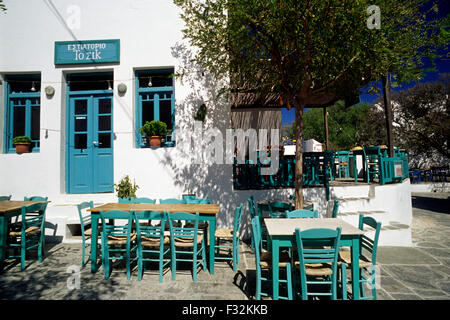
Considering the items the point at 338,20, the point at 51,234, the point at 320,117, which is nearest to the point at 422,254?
the point at 338,20

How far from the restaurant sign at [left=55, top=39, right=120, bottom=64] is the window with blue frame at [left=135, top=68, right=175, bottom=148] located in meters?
0.86

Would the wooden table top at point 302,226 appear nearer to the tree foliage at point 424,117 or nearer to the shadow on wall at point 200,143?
the shadow on wall at point 200,143

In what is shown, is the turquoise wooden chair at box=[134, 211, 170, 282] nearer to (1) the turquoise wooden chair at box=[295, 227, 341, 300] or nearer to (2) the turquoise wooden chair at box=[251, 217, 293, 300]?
(2) the turquoise wooden chair at box=[251, 217, 293, 300]

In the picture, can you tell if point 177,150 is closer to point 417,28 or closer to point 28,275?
point 28,275

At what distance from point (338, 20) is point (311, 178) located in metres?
3.48

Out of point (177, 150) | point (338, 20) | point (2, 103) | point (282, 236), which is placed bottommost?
point (282, 236)

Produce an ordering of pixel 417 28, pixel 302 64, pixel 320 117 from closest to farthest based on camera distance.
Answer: pixel 417 28
pixel 302 64
pixel 320 117

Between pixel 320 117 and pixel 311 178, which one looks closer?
pixel 311 178

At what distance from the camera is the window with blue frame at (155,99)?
6.19 metres

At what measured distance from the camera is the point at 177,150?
5.99 meters

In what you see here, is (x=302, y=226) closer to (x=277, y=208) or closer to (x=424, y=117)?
(x=277, y=208)

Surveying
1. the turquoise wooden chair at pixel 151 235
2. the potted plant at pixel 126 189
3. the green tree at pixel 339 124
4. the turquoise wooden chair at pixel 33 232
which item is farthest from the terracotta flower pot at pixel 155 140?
the green tree at pixel 339 124

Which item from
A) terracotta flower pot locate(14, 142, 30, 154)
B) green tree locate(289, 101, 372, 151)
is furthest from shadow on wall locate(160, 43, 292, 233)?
green tree locate(289, 101, 372, 151)

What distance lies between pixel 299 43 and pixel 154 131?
3657 mm
